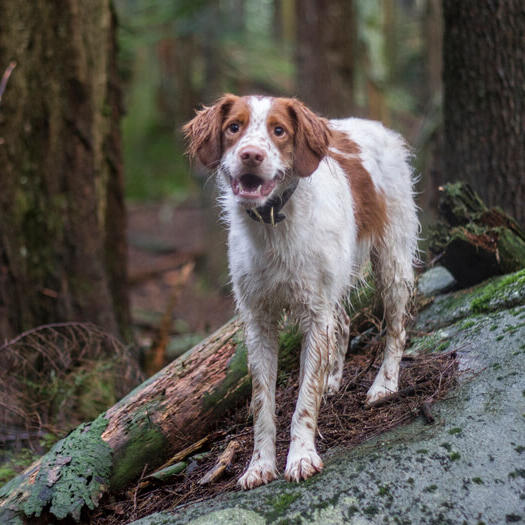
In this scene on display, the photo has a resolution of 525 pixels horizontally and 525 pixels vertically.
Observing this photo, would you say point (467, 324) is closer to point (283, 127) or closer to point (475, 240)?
point (475, 240)

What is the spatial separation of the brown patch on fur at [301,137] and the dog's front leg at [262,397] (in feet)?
3.23

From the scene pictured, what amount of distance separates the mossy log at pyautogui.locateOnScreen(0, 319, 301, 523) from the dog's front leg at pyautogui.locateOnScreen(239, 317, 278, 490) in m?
0.62

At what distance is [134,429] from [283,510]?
1326 mm

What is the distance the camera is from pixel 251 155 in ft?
10.5

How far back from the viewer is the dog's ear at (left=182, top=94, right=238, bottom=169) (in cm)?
353

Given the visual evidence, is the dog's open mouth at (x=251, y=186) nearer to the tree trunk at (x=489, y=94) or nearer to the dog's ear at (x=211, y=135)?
the dog's ear at (x=211, y=135)

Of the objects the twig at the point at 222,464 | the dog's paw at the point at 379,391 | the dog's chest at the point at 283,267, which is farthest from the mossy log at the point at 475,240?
the twig at the point at 222,464

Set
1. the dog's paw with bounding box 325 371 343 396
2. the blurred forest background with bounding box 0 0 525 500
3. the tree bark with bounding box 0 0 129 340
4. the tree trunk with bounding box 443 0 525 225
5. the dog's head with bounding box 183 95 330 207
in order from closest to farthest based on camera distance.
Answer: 1. the dog's head with bounding box 183 95 330 207
2. the dog's paw with bounding box 325 371 343 396
3. the blurred forest background with bounding box 0 0 525 500
4. the tree trunk with bounding box 443 0 525 225
5. the tree bark with bounding box 0 0 129 340

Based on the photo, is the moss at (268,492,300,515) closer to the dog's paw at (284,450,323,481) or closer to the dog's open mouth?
the dog's paw at (284,450,323,481)

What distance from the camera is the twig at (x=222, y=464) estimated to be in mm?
3717

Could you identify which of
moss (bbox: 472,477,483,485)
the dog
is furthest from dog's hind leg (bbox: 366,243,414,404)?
moss (bbox: 472,477,483,485)

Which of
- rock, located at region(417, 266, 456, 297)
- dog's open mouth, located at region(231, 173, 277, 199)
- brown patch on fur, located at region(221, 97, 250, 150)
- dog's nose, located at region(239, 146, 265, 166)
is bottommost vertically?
rock, located at region(417, 266, 456, 297)

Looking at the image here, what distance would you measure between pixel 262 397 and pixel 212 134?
5.09 feet

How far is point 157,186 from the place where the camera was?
20.7 metres
